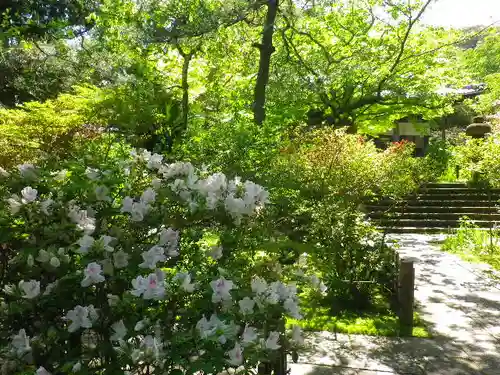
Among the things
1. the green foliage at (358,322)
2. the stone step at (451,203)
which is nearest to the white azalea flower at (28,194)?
the green foliage at (358,322)

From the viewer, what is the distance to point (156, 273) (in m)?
2.15

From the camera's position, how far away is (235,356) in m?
2.00

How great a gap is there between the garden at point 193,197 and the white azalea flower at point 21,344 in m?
0.02

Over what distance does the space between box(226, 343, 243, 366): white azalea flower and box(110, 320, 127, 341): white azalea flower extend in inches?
18.7

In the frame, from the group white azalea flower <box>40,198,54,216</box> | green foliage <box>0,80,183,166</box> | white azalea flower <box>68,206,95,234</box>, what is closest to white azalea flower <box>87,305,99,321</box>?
white azalea flower <box>68,206,95,234</box>

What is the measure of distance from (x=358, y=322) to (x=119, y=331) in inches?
161

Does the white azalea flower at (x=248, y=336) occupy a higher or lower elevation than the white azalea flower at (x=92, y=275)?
lower

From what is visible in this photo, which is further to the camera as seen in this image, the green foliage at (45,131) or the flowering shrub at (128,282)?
the green foliage at (45,131)

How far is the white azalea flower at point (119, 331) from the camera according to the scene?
2104 mm

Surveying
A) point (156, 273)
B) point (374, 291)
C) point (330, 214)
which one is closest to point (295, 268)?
point (156, 273)

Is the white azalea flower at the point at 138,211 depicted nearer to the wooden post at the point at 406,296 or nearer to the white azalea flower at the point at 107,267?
the white azalea flower at the point at 107,267

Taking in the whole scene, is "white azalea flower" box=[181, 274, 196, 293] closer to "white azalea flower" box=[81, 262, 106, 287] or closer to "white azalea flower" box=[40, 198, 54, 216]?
"white azalea flower" box=[81, 262, 106, 287]

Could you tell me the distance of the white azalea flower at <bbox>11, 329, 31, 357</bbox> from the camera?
2158 mm

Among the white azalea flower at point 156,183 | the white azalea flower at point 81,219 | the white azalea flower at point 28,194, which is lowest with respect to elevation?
the white azalea flower at point 81,219
